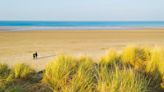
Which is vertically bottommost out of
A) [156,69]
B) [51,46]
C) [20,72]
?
[51,46]

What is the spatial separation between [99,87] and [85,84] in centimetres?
30

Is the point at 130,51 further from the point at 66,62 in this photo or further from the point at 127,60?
the point at 66,62

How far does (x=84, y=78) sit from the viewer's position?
517 centimetres

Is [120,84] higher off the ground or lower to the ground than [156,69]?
higher

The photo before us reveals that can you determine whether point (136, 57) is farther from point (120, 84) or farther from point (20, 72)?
point (120, 84)

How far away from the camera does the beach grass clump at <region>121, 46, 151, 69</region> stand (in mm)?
7719

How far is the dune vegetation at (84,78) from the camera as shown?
4.88m

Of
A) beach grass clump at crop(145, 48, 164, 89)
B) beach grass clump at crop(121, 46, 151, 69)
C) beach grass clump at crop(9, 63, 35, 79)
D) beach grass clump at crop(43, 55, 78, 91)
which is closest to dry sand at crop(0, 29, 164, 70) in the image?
beach grass clump at crop(121, 46, 151, 69)

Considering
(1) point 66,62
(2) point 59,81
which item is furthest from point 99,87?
(1) point 66,62

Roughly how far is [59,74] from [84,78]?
2.19 ft

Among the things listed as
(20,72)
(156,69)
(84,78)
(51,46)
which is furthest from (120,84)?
(51,46)

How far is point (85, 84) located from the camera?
504cm

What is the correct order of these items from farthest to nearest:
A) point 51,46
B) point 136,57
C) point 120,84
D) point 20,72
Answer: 1. point 51,46
2. point 136,57
3. point 20,72
4. point 120,84

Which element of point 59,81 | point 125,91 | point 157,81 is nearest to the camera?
point 125,91
